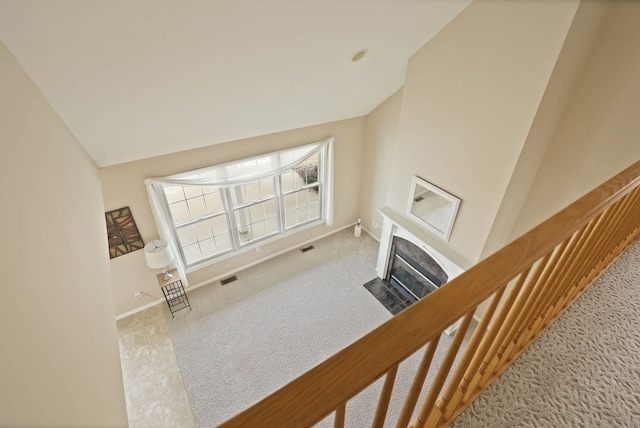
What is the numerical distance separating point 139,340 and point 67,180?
330 centimetres

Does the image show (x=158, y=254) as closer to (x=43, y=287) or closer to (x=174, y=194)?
(x=174, y=194)

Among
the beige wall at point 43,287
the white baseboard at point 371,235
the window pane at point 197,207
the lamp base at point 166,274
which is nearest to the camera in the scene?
the beige wall at point 43,287

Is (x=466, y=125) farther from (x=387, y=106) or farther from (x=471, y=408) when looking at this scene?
(x=471, y=408)

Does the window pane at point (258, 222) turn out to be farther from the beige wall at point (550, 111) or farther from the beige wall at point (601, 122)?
the beige wall at point (601, 122)

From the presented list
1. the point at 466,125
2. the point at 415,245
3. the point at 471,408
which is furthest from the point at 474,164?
the point at 471,408

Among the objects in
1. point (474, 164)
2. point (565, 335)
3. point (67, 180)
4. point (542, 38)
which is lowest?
point (474, 164)

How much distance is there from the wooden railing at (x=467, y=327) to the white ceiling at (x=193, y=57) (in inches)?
78.0

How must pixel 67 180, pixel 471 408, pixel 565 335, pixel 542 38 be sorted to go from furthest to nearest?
1. pixel 542 38
2. pixel 67 180
3. pixel 565 335
4. pixel 471 408

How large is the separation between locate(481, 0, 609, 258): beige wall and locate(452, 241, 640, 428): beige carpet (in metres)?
1.74

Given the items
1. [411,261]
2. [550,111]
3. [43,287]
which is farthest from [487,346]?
[411,261]

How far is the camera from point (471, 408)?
1185 mm

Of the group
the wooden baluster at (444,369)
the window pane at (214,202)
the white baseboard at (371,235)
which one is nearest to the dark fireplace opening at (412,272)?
the white baseboard at (371,235)

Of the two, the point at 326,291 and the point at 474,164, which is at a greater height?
the point at 474,164

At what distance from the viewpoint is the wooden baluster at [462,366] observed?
3.11ft
